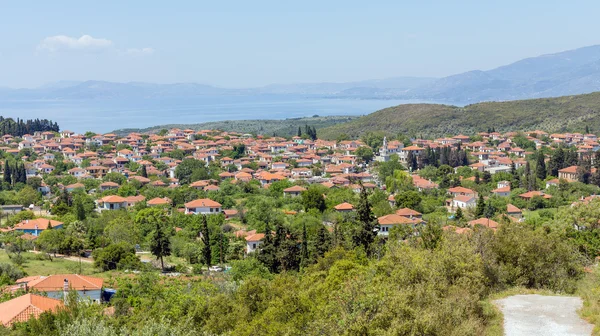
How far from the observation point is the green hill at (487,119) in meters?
83.1

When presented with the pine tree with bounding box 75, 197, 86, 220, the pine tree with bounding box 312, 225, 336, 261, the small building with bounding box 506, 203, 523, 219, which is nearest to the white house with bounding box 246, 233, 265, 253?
the pine tree with bounding box 312, 225, 336, 261

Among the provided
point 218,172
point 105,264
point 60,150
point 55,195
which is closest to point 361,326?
point 105,264

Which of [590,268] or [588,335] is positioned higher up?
[588,335]

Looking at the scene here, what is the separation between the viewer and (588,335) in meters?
9.41

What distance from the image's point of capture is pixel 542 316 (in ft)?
34.4

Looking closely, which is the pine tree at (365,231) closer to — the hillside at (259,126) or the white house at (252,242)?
the white house at (252,242)

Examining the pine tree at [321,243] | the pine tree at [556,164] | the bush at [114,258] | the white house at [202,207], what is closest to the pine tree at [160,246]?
the bush at [114,258]

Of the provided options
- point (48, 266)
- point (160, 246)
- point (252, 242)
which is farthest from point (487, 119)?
point (48, 266)

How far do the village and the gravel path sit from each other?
5.22 metres

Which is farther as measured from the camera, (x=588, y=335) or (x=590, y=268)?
(x=590, y=268)

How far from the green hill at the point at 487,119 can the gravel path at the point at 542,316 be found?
71.6 m

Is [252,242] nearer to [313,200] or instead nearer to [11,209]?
[313,200]

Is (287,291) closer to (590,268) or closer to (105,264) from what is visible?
(590,268)

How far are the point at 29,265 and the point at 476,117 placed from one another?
7948 cm
